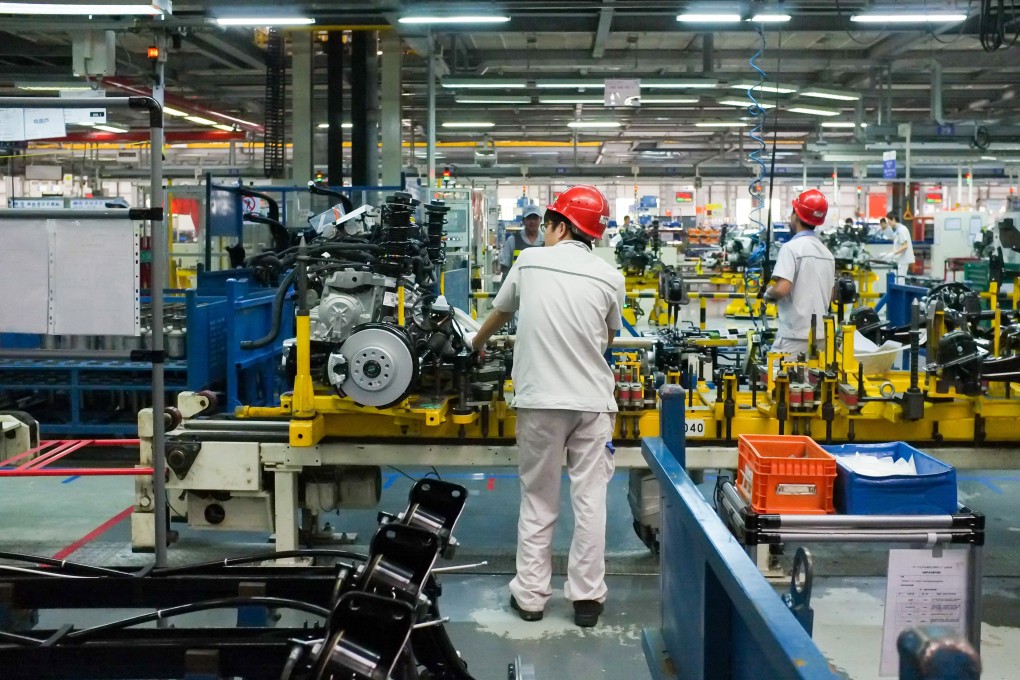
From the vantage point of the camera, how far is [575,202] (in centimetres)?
423

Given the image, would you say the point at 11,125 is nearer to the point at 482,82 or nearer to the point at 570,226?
the point at 570,226

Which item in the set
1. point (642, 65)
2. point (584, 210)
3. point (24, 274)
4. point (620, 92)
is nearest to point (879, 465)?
point (584, 210)

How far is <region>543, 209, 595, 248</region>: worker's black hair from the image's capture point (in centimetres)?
424

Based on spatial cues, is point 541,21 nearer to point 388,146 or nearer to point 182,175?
point 388,146

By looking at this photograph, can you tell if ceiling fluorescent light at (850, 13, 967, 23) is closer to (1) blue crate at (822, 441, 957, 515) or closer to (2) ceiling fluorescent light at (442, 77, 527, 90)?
(2) ceiling fluorescent light at (442, 77, 527, 90)

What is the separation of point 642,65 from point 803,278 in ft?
33.8

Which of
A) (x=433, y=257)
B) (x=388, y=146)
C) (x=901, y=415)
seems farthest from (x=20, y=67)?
(x=901, y=415)

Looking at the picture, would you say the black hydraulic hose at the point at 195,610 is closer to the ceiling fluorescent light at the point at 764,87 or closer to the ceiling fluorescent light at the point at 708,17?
the ceiling fluorescent light at the point at 708,17

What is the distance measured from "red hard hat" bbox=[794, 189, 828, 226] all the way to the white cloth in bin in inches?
104

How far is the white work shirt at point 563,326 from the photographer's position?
404cm

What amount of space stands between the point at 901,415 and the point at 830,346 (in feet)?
1.84

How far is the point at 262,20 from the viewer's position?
8.94 meters

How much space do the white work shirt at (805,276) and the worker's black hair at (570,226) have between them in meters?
A: 1.84

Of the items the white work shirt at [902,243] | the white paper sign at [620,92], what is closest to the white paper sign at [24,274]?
the white paper sign at [620,92]
